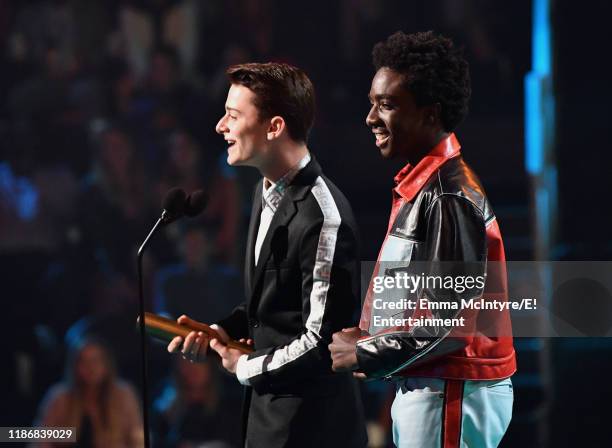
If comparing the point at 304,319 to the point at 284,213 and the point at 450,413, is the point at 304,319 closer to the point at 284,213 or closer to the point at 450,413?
the point at 284,213

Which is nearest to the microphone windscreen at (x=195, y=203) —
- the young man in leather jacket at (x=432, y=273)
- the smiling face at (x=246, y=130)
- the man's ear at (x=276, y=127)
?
the smiling face at (x=246, y=130)

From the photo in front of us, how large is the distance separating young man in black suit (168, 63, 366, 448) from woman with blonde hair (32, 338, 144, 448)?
229 cm

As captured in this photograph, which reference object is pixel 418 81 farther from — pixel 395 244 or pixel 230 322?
pixel 230 322

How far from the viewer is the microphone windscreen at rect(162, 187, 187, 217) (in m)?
2.71

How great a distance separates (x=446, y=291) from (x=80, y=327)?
2.98 metres

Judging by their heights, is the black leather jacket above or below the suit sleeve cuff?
above

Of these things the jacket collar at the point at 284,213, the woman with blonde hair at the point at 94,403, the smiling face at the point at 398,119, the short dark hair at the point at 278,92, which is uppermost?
the short dark hair at the point at 278,92

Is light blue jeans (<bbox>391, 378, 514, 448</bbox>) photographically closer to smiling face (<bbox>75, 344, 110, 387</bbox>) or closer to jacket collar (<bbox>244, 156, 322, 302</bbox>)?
jacket collar (<bbox>244, 156, 322, 302</bbox>)

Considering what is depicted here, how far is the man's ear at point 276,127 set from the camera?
2.68 metres

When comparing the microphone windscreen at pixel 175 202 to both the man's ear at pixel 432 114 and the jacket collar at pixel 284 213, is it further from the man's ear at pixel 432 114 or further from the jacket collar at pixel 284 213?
the man's ear at pixel 432 114

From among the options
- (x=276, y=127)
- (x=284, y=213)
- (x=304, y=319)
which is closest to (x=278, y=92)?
(x=276, y=127)

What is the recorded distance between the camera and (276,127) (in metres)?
2.68

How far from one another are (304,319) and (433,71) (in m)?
0.67

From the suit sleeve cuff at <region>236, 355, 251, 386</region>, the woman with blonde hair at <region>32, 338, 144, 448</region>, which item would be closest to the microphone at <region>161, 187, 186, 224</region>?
the suit sleeve cuff at <region>236, 355, 251, 386</region>
